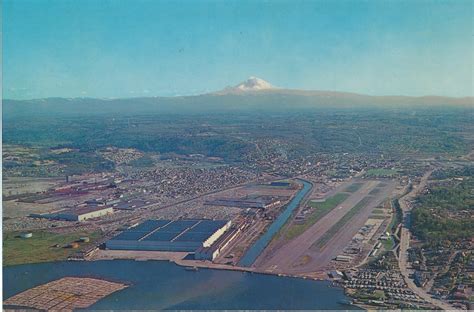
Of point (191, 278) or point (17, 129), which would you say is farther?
point (17, 129)

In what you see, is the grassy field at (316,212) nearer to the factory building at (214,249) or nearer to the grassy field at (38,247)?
the factory building at (214,249)

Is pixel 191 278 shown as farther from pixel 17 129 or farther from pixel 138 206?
pixel 17 129

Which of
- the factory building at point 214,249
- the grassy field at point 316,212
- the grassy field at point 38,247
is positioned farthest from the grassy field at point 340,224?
the grassy field at point 38,247

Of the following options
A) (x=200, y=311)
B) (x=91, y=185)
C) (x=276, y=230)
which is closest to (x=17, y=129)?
(x=91, y=185)

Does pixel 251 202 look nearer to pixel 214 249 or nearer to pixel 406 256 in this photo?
pixel 214 249

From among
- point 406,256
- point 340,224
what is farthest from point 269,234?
point 406,256

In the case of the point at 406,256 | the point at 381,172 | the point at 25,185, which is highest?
the point at 406,256

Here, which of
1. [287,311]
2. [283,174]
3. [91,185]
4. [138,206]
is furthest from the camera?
[283,174]
